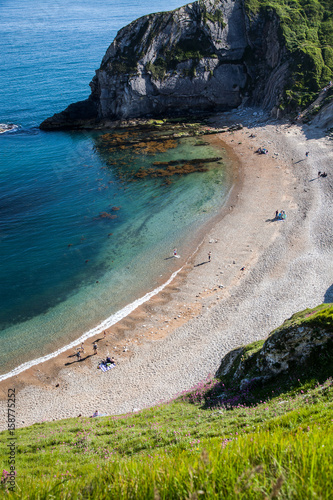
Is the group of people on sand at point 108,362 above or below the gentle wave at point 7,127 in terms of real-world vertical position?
below

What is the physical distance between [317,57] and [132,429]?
269 feet

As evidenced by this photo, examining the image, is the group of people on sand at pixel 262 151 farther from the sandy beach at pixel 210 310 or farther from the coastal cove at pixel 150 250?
the sandy beach at pixel 210 310

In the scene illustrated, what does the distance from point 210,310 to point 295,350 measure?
689 inches

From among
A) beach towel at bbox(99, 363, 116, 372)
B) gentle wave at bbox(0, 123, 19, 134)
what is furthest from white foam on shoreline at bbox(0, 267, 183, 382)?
gentle wave at bbox(0, 123, 19, 134)

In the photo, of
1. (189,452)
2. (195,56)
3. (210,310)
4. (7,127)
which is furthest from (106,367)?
(7,127)

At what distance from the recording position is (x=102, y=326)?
33.4 metres

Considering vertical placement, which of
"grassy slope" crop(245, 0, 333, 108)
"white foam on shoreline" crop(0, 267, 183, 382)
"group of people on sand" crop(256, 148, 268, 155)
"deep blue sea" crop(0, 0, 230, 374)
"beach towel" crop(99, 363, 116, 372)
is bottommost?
"beach towel" crop(99, 363, 116, 372)

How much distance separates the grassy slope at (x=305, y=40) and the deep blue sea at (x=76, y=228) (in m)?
23.8

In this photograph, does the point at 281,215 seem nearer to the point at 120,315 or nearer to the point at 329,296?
the point at 329,296

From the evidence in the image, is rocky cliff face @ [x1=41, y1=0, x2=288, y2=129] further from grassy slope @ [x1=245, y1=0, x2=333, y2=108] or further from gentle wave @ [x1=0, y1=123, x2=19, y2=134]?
gentle wave @ [x1=0, y1=123, x2=19, y2=134]

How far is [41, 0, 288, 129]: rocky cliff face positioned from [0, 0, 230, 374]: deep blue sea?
18.0 metres

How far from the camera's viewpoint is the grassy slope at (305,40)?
2746 inches

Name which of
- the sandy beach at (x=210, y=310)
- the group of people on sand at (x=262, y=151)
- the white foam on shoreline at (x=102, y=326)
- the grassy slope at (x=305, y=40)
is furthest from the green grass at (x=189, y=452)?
the grassy slope at (x=305, y=40)

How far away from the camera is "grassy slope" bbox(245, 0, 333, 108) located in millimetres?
69750
